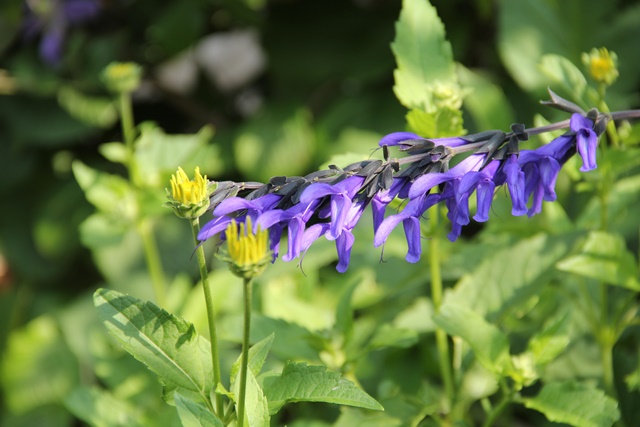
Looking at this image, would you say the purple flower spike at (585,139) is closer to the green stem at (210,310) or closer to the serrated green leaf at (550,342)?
the serrated green leaf at (550,342)

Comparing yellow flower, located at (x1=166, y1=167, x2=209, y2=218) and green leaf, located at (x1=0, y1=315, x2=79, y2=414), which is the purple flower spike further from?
green leaf, located at (x1=0, y1=315, x2=79, y2=414)

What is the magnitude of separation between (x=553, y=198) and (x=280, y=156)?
1.47 meters

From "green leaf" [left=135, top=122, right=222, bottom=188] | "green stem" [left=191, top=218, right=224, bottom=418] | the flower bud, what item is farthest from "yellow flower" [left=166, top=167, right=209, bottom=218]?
the flower bud

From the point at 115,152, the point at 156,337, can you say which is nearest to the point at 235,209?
the point at 156,337

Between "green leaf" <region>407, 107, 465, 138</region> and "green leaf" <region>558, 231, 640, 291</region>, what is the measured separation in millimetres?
250

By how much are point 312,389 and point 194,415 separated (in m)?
0.13

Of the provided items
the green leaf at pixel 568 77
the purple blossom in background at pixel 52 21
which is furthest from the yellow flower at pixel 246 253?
the purple blossom in background at pixel 52 21

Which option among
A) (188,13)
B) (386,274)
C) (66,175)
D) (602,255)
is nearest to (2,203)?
(66,175)

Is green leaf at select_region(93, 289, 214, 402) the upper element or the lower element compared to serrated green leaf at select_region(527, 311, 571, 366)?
upper

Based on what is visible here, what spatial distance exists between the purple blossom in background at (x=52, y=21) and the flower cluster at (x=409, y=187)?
64.4 inches

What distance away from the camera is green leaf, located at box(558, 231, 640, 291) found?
1.12 m

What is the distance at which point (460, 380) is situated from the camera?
3.92 ft

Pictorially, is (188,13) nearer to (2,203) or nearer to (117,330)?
(2,203)

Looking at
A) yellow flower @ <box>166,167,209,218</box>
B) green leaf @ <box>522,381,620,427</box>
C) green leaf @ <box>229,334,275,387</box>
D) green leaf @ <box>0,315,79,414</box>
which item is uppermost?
yellow flower @ <box>166,167,209,218</box>
